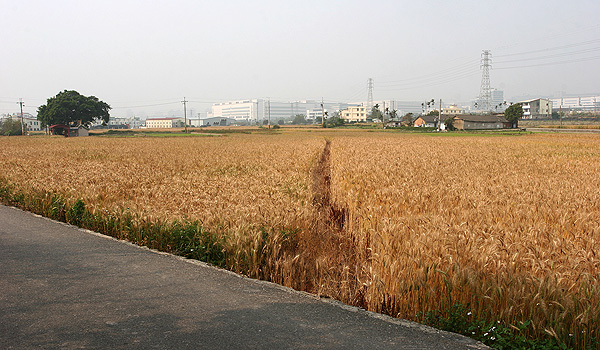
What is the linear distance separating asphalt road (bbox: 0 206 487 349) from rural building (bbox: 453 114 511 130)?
370 ft

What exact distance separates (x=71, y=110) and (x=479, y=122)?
10538 centimetres

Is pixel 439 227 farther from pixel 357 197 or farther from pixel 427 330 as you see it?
pixel 357 197

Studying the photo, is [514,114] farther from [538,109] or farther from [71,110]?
[71,110]

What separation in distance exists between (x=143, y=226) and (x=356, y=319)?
5.01 metres

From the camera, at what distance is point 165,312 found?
14.8 feet

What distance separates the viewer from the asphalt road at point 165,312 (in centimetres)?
389

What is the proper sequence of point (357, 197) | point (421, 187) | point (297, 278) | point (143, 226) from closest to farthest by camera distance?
point (297, 278), point (143, 226), point (357, 197), point (421, 187)

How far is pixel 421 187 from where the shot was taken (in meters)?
10.0

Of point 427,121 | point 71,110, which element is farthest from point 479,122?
point 71,110

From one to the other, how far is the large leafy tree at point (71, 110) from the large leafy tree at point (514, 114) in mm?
106295

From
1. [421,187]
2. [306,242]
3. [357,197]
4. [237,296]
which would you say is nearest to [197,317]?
[237,296]

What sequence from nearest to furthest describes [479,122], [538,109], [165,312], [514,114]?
[165,312] < [514,114] < [479,122] < [538,109]

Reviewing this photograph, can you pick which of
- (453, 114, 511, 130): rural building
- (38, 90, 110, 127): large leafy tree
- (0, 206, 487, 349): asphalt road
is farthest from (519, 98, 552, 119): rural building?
(0, 206, 487, 349): asphalt road

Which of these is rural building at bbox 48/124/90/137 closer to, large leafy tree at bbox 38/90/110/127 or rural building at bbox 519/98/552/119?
large leafy tree at bbox 38/90/110/127
